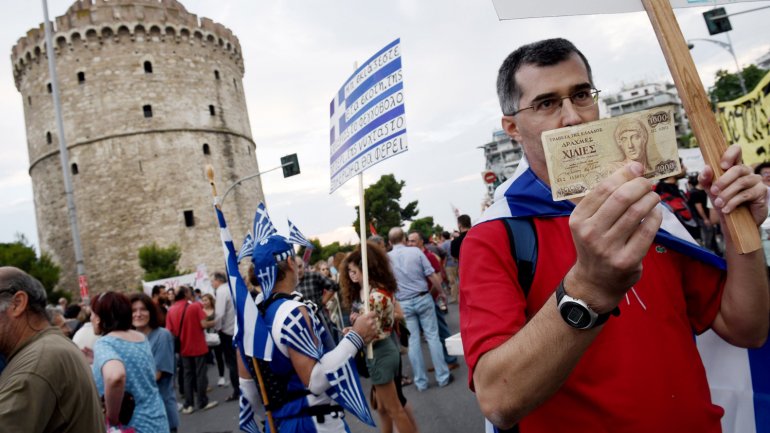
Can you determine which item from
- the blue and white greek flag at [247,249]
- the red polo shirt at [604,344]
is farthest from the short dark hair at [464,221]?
the red polo shirt at [604,344]

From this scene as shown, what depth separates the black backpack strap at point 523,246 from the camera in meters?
1.28

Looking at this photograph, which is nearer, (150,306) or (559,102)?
(559,102)

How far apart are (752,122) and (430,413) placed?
6695mm

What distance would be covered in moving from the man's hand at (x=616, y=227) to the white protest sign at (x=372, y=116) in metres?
2.12

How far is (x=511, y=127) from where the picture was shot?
5.00 ft

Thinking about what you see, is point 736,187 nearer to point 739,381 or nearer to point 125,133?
point 739,381

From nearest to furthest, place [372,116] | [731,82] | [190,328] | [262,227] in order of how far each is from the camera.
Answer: [372,116] → [262,227] → [190,328] → [731,82]

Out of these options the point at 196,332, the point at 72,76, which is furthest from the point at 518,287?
the point at 72,76

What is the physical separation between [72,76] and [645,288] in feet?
109

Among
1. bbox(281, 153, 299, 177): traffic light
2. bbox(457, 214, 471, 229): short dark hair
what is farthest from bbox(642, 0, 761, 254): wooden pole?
bbox(281, 153, 299, 177): traffic light

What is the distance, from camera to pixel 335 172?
343 cm

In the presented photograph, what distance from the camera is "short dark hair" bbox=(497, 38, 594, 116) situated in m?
1.37

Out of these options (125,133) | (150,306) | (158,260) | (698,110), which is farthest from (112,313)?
(125,133)

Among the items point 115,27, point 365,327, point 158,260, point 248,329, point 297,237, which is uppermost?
point 115,27
